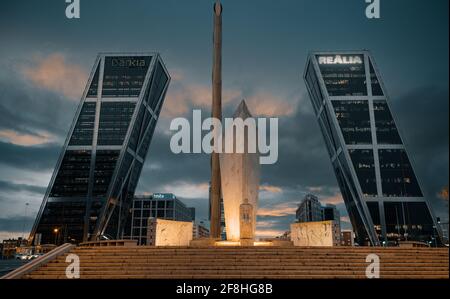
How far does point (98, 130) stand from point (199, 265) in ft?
281

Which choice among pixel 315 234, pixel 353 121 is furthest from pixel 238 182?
pixel 353 121

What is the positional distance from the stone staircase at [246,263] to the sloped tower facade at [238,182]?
6.54 meters

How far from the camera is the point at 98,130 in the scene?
299 feet

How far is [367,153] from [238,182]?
66.8m

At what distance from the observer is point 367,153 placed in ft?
261

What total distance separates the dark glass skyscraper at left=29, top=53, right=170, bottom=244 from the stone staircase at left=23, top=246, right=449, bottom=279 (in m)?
77.4

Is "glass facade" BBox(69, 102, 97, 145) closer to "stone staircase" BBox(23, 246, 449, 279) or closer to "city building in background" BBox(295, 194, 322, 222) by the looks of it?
"stone staircase" BBox(23, 246, 449, 279)

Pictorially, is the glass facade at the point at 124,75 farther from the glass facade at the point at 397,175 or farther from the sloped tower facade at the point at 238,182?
the sloped tower facade at the point at 238,182

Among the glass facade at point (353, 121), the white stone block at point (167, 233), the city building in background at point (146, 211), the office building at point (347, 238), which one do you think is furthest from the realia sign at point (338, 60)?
the white stone block at point (167, 233)

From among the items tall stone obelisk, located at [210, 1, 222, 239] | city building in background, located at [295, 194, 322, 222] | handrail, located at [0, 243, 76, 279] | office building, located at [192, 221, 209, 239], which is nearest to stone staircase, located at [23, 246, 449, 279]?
handrail, located at [0, 243, 76, 279]

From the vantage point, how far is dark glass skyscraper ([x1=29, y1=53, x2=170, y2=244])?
287 ft

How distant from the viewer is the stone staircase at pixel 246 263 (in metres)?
11.9

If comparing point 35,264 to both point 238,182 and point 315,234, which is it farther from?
point 315,234
